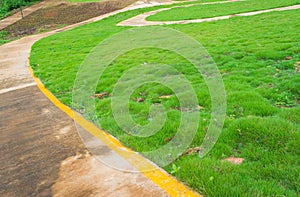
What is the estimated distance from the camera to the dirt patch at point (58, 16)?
20.9 metres

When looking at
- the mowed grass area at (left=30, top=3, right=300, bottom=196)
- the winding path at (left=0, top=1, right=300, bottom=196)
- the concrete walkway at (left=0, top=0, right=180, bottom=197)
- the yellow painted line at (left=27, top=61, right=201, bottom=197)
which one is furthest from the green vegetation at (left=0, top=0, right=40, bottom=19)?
the yellow painted line at (left=27, top=61, right=201, bottom=197)

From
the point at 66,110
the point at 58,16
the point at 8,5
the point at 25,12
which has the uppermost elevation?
the point at 8,5

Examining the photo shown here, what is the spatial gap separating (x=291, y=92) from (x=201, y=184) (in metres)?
2.78

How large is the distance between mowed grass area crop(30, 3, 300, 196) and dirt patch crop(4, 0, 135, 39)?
11.8 meters

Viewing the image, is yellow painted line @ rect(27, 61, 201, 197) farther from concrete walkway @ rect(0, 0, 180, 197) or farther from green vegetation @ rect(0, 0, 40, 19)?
green vegetation @ rect(0, 0, 40, 19)

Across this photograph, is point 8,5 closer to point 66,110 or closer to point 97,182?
point 66,110

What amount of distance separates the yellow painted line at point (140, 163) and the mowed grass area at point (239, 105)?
0.08 m

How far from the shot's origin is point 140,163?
3.28 meters

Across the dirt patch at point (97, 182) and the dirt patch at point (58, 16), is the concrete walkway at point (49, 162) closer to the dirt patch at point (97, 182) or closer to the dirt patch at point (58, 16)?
the dirt patch at point (97, 182)

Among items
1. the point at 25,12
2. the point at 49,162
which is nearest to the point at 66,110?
the point at 49,162

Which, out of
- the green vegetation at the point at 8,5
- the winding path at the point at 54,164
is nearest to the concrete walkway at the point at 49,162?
the winding path at the point at 54,164

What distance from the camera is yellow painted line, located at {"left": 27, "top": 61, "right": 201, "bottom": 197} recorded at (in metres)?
2.77

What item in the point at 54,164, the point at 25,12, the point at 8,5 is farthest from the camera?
the point at 8,5

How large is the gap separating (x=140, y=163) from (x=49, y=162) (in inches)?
40.6
